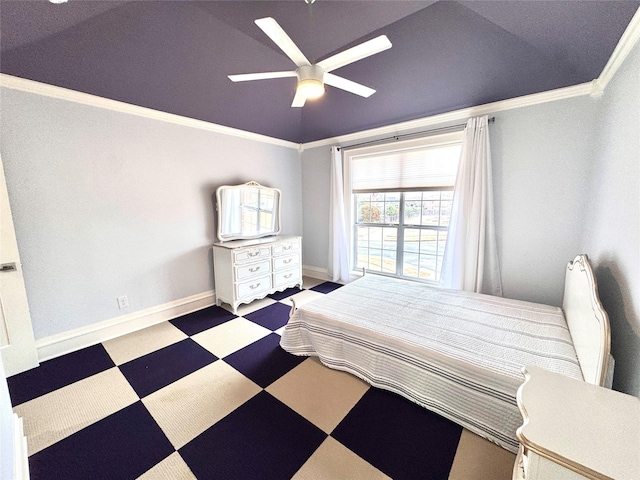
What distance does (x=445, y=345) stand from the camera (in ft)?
5.29

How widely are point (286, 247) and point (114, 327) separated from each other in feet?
6.77

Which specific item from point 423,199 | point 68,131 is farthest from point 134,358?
point 423,199

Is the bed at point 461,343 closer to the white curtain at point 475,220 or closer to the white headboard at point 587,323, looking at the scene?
the white headboard at point 587,323

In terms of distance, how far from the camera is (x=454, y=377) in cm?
148

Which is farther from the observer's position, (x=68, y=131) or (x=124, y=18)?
(x=68, y=131)

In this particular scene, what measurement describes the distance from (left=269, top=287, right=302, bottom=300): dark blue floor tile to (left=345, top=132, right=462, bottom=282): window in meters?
1.01

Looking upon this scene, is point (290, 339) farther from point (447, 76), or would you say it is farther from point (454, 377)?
point (447, 76)

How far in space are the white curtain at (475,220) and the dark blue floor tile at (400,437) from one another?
171cm

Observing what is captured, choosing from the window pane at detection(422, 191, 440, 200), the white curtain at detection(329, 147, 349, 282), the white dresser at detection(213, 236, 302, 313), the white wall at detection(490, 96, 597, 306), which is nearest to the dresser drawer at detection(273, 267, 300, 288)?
the white dresser at detection(213, 236, 302, 313)

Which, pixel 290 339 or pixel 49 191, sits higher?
pixel 49 191

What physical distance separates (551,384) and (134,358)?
280 centimetres

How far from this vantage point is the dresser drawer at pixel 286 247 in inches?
135

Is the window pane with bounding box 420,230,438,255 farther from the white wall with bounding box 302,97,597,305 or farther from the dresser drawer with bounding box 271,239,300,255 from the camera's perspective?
the dresser drawer with bounding box 271,239,300,255

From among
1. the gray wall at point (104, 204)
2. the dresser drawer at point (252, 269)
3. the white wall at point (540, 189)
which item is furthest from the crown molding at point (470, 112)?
the dresser drawer at point (252, 269)
